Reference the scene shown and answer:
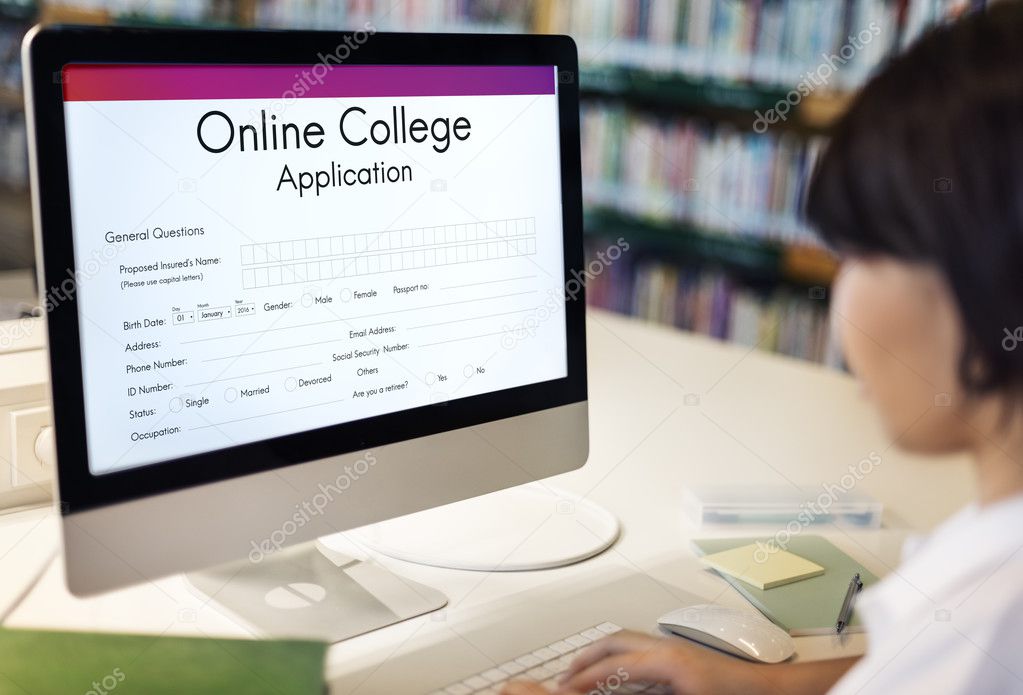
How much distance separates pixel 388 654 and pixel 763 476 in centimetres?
56

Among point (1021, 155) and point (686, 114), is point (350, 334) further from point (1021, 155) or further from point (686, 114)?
point (686, 114)

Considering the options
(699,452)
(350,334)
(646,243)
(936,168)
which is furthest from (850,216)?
(646,243)

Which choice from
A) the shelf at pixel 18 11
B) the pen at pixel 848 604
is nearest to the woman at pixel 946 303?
the pen at pixel 848 604

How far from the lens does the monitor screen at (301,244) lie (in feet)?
2.49

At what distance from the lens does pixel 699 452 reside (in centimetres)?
129

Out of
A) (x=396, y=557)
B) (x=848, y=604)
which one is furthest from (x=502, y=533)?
(x=848, y=604)

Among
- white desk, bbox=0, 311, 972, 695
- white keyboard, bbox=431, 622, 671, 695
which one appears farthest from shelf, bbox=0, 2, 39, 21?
white keyboard, bbox=431, 622, 671, 695

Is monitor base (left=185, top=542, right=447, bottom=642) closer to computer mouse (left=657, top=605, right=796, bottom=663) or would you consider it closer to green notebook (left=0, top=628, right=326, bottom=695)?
green notebook (left=0, top=628, right=326, bottom=695)

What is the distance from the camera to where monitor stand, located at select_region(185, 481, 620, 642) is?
2.86ft

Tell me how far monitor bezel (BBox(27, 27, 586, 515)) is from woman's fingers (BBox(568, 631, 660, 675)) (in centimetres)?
24

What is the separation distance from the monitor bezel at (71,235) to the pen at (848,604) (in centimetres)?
32

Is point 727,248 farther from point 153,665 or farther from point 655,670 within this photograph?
point 153,665

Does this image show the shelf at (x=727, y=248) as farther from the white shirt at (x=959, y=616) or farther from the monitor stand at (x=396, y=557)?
the white shirt at (x=959, y=616)

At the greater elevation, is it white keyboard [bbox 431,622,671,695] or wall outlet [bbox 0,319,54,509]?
wall outlet [bbox 0,319,54,509]
